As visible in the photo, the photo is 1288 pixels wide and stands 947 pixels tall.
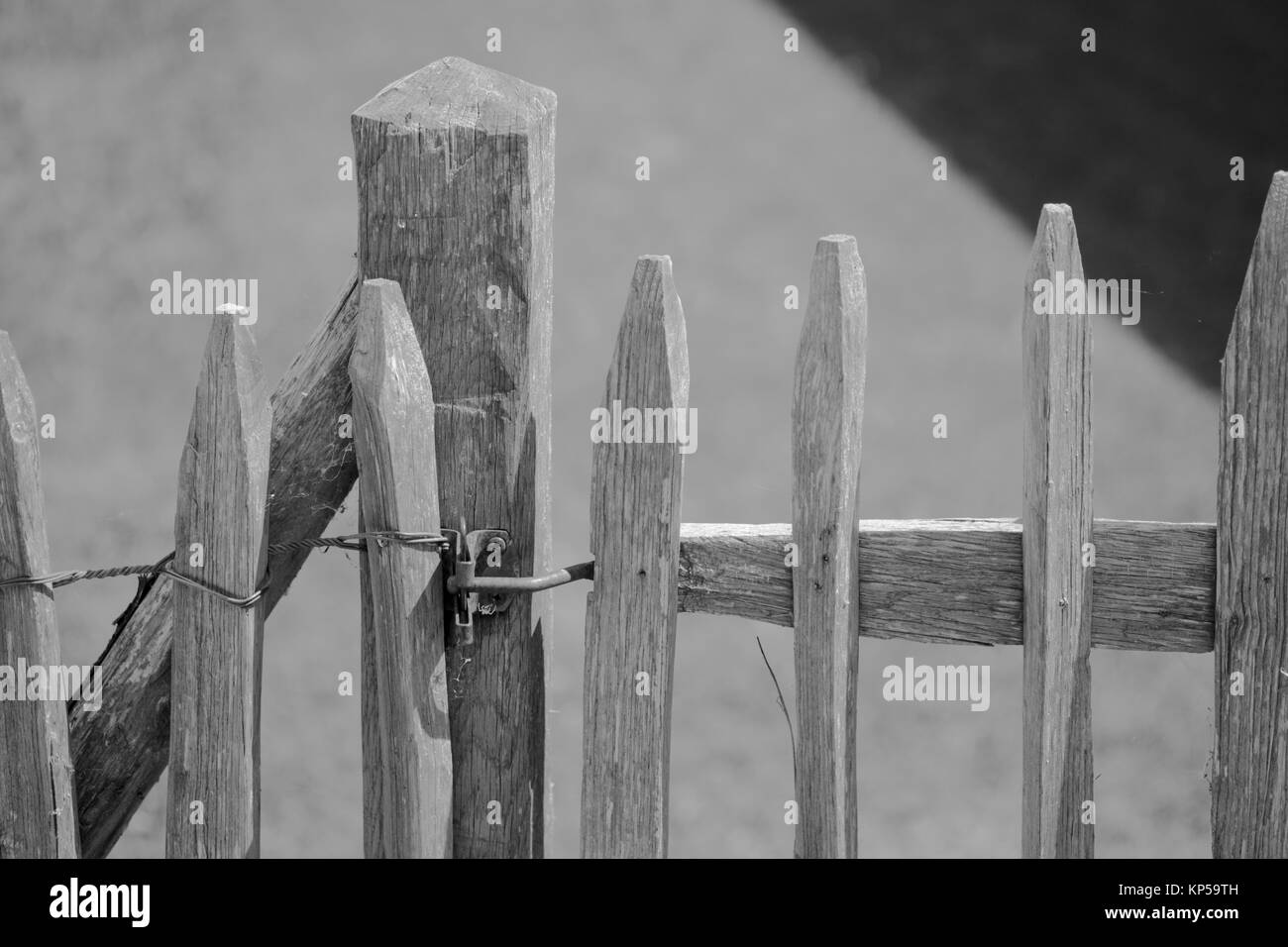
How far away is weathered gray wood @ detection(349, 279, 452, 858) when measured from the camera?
1.58m

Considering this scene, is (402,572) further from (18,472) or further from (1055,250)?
(1055,250)

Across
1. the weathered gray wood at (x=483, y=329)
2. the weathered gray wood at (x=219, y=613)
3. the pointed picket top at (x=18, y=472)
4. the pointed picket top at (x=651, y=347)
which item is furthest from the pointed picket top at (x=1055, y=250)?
the pointed picket top at (x=18, y=472)

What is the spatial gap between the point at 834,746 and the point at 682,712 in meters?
2.23

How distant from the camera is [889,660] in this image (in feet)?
12.7

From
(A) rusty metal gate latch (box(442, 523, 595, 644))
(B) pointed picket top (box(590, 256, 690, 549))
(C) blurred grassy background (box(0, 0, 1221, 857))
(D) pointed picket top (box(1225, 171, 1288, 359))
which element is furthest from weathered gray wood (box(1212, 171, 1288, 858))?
(C) blurred grassy background (box(0, 0, 1221, 857))

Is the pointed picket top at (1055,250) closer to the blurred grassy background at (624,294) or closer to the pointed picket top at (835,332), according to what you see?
the pointed picket top at (835,332)

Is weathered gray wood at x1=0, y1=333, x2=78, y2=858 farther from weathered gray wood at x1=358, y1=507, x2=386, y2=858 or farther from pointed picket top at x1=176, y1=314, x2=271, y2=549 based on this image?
weathered gray wood at x1=358, y1=507, x2=386, y2=858

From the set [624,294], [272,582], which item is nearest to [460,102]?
[272,582]

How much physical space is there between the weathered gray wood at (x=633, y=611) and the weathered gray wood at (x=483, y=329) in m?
0.09

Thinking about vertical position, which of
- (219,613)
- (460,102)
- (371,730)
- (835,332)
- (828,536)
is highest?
(460,102)

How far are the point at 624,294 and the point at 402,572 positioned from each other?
236 centimetres

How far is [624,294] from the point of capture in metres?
3.87

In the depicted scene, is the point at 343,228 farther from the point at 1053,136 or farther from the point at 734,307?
the point at 1053,136

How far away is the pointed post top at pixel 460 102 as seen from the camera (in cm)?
162
